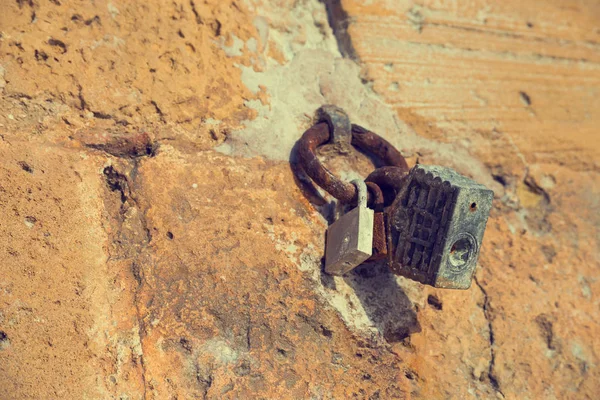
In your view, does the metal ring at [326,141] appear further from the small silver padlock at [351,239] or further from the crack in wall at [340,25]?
the crack in wall at [340,25]

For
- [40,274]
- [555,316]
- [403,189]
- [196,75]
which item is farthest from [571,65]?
[40,274]

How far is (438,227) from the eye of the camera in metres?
1.73

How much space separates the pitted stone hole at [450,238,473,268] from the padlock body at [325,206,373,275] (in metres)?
0.26

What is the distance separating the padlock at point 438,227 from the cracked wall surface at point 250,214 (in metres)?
0.25

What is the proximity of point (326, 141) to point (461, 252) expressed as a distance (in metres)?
0.68

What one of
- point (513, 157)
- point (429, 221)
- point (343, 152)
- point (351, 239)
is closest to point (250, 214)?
point (351, 239)

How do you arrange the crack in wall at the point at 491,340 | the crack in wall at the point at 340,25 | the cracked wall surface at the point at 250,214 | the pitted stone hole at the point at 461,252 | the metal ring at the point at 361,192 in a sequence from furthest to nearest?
the crack in wall at the point at 340,25, the crack in wall at the point at 491,340, the metal ring at the point at 361,192, the pitted stone hole at the point at 461,252, the cracked wall surface at the point at 250,214

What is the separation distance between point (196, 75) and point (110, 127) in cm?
39

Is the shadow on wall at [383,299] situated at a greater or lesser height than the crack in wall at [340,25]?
lesser

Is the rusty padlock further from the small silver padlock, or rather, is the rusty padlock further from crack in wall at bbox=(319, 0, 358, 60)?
crack in wall at bbox=(319, 0, 358, 60)

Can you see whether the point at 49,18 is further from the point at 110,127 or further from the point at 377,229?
the point at 377,229

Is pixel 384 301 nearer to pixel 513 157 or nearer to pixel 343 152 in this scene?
pixel 343 152

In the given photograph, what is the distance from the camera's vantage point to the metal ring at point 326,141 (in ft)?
6.35

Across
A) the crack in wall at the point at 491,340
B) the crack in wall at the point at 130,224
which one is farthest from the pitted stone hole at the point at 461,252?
the crack in wall at the point at 130,224
